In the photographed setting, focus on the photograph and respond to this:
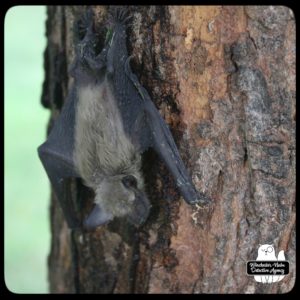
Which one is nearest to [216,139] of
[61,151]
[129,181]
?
[129,181]

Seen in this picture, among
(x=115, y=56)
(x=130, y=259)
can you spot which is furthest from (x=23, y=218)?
(x=115, y=56)

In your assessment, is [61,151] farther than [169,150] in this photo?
Yes

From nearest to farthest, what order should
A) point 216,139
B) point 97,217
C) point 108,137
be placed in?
point 216,139 → point 108,137 → point 97,217

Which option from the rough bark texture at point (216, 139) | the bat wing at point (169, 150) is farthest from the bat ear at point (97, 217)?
the bat wing at point (169, 150)

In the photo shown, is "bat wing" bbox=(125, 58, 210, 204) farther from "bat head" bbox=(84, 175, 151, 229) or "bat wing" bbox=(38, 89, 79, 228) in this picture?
"bat wing" bbox=(38, 89, 79, 228)

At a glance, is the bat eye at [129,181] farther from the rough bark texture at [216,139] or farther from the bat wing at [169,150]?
the bat wing at [169,150]

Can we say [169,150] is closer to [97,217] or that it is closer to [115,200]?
[115,200]

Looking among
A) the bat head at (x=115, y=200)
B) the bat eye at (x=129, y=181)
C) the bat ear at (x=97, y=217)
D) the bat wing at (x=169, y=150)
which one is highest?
the bat wing at (x=169, y=150)
